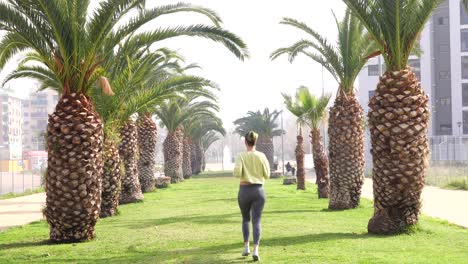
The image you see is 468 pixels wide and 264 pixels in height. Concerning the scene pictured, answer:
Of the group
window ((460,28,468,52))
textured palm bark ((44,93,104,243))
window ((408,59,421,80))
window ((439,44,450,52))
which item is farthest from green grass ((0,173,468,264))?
window ((439,44,450,52))

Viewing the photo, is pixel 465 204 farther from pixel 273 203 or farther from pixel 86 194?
pixel 86 194

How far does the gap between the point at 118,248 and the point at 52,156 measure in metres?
2.25

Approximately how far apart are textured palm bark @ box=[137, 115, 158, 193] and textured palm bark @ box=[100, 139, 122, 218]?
10.8 m

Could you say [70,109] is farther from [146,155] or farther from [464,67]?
[464,67]

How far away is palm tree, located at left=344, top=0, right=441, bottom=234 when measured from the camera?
1134cm

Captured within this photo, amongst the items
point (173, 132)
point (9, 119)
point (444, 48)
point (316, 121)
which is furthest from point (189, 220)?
point (9, 119)

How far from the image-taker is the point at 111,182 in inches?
662

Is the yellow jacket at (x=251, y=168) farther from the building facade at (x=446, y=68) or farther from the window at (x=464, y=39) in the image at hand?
the window at (x=464, y=39)

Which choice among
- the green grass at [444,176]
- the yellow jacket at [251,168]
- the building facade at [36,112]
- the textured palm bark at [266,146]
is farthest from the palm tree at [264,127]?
the building facade at [36,112]

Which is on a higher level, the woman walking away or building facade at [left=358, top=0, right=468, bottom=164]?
building facade at [left=358, top=0, right=468, bottom=164]

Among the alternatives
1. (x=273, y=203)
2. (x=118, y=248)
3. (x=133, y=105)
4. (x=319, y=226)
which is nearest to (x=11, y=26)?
(x=118, y=248)

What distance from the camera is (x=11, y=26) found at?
11.5 metres

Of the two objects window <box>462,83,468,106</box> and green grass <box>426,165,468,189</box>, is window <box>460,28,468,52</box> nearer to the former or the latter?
window <box>462,83,468,106</box>

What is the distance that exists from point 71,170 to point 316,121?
15543 mm
